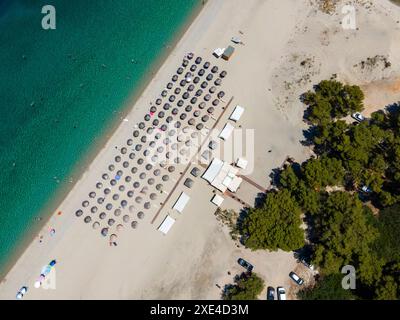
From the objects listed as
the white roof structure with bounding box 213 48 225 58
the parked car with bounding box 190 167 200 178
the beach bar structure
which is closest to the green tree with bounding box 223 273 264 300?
the parked car with bounding box 190 167 200 178

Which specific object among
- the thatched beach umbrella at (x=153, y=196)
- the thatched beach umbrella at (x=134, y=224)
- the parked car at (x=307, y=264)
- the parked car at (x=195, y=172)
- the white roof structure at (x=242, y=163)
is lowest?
the thatched beach umbrella at (x=134, y=224)

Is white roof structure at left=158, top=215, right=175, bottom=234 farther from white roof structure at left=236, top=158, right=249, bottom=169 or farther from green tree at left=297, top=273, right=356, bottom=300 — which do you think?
green tree at left=297, top=273, right=356, bottom=300

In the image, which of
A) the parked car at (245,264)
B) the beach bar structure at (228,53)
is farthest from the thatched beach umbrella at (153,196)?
the beach bar structure at (228,53)

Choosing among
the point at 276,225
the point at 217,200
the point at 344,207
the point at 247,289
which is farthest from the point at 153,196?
the point at 344,207

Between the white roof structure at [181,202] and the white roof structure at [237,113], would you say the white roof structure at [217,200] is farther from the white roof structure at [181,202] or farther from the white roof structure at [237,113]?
the white roof structure at [237,113]

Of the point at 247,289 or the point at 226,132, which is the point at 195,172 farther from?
the point at 247,289

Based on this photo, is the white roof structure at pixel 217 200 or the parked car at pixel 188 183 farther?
the parked car at pixel 188 183
